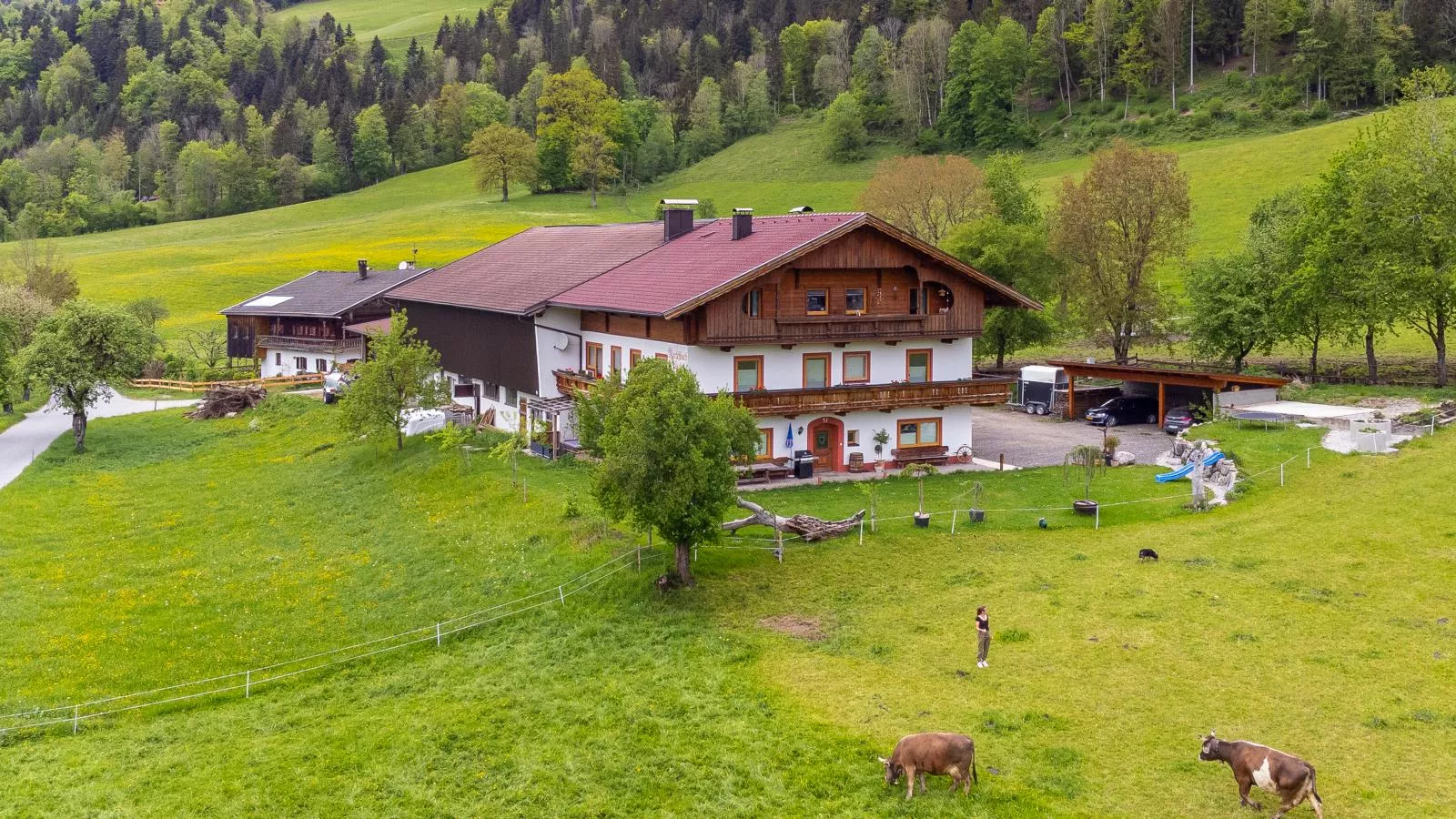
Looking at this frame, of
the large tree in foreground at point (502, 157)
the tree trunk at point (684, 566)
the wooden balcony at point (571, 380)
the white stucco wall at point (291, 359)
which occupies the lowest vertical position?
the tree trunk at point (684, 566)

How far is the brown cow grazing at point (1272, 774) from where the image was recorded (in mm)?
15141

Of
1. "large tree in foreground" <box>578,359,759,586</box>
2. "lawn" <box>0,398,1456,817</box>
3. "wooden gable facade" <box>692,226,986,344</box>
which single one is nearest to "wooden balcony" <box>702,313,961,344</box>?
"wooden gable facade" <box>692,226,986,344</box>

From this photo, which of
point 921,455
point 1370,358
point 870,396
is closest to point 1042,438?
point 921,455

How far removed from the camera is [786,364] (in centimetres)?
3972

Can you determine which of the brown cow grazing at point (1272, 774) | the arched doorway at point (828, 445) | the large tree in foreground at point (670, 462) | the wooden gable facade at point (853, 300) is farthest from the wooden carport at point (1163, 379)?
the brown cow grazing at point (1272, 774)

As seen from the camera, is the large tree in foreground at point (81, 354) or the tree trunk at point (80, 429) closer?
the large tree in foreground at point (81, 354)

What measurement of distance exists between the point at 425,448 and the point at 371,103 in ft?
493

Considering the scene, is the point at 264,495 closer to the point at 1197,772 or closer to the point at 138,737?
the point at 138,737

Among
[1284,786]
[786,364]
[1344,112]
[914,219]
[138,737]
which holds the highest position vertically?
[1344,112]

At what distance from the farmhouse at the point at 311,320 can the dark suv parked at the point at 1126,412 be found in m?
40.5

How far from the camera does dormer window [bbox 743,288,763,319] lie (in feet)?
126

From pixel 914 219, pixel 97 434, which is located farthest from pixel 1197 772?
pixel 914 219

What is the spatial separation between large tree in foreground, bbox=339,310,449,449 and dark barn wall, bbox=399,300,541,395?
344 cm

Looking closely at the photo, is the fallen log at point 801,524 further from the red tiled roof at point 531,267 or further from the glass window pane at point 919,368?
the red tiled roof at point 531,267
